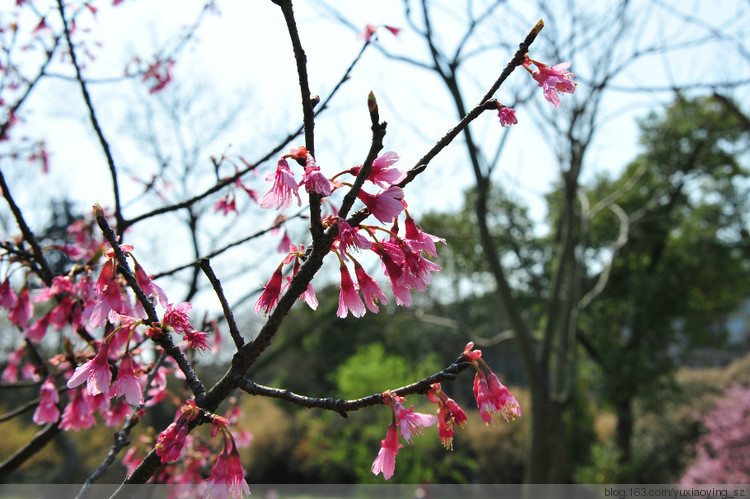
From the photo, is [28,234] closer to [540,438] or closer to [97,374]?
[97,374]

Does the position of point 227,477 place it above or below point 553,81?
below

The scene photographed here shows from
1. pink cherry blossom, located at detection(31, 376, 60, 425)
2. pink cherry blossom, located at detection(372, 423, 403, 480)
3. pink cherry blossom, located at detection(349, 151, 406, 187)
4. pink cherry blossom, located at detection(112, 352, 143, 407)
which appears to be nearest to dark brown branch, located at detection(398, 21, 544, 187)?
pink cherry blossom, located at detection(349, 151, 406, 187)

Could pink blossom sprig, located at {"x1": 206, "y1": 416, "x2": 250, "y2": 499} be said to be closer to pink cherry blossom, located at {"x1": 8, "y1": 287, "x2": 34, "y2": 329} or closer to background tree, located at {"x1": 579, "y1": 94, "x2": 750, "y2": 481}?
pink cherry blossom, located at {"x1": 8, "y1": 287, "x2": 34, "y2": 329}

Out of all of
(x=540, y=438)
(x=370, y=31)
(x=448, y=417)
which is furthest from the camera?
(x=540, y=438)

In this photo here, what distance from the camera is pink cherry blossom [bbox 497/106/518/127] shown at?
933 millimetres

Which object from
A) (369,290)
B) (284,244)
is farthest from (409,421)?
(284,244)

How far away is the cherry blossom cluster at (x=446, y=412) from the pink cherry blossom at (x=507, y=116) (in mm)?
417

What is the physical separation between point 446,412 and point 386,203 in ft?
1.21

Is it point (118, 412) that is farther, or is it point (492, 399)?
point (118, 412)

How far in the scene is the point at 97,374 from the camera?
93 centimetres

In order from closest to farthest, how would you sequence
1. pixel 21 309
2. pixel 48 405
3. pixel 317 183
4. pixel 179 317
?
pixel 317 183, pixel 179 317, pixel 48 405, pixel 21 309

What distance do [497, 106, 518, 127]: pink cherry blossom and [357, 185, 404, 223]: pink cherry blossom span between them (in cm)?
29

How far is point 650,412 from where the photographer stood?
461 inches

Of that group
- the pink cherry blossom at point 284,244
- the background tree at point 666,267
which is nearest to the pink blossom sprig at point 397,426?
the pink cherry blossom at point 284,244
